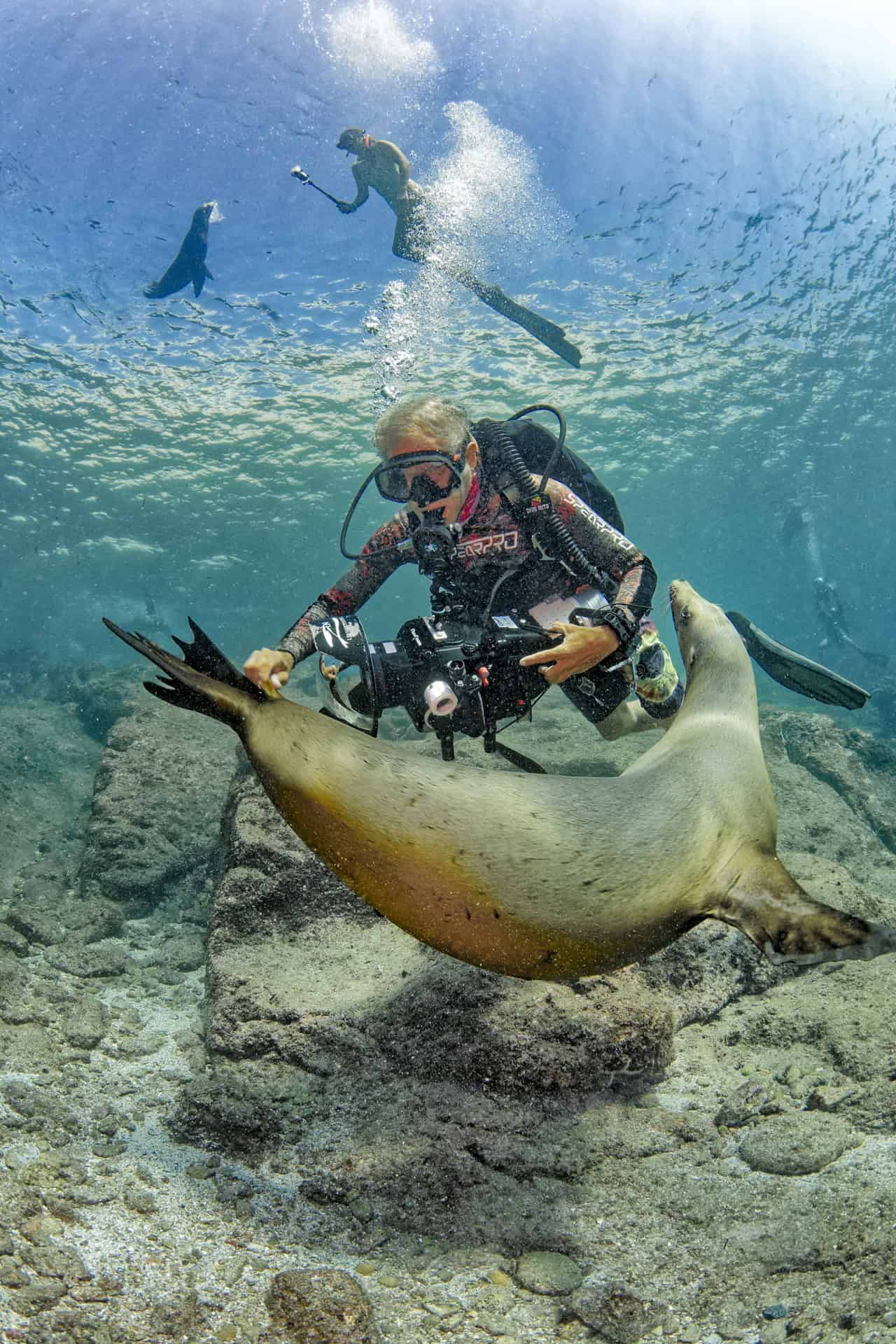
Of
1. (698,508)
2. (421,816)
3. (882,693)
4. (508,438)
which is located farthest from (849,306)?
(421,816)

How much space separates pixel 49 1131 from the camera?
94.6 inches

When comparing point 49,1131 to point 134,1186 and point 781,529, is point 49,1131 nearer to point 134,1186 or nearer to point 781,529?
point 134,1186

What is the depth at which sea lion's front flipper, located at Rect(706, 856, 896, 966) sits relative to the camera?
5.18 ft

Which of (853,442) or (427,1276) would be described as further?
(853,442)

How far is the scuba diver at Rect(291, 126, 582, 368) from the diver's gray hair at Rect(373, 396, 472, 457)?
5561 millimetres

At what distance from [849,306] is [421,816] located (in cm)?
2447

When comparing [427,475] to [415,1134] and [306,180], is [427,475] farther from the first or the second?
[306,180]

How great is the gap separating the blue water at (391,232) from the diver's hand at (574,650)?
12.5 meters

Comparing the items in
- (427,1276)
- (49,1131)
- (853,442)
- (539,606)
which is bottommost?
(49,1131)

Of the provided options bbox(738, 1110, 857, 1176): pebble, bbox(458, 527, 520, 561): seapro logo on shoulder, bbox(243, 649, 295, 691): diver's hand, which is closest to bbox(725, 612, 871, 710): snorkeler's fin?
bbox(458, 527, 520, 561): seapro logo on shoulder

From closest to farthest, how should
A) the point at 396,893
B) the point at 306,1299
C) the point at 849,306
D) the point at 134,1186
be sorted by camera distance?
the point at 396,893 < the point at 306,1299 < the point at 134,1186 < the point at 849,306

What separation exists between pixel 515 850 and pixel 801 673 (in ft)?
12.9

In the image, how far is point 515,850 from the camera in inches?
63.6

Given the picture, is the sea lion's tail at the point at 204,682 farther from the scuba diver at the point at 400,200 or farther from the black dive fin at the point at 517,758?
the scuba diver at the point at 400,200
